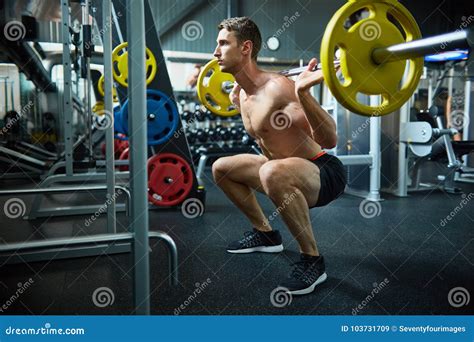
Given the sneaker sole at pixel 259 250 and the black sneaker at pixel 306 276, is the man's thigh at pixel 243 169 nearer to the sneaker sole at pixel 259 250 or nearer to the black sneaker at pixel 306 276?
the sneaker sole at pixel 259 250

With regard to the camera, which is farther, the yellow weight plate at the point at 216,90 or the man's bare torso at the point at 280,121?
the yellow weight plate at the point at 216,90

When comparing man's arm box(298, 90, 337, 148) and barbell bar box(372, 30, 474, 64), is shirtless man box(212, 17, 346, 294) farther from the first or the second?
barbell bar box(372, 30, 474, 64)

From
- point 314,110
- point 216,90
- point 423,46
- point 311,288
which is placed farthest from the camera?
point 216,90

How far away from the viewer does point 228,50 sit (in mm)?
1609

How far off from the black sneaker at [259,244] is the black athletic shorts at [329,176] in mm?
396

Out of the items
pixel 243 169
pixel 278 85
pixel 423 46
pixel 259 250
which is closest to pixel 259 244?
pixel 259 250

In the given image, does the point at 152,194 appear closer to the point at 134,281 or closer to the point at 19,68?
the point at 134,281

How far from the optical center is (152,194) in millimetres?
2805

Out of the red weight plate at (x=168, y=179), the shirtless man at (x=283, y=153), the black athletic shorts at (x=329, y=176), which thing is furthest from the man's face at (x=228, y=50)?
the red weight plate at (x=168, y=179)

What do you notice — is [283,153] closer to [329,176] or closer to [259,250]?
[329,176]

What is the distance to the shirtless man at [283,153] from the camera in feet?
4.87

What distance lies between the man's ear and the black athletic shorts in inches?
20.2

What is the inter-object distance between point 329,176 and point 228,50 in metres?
0.64

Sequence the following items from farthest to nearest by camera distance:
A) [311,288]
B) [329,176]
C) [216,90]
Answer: [216,90], [329,176], [311,288]
